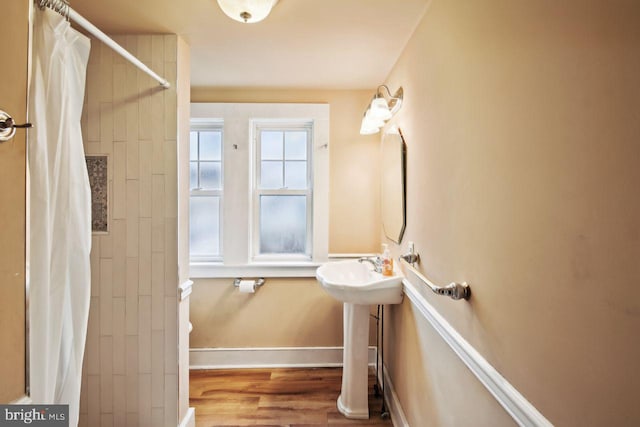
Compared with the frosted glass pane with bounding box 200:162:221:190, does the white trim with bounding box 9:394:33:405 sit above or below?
below

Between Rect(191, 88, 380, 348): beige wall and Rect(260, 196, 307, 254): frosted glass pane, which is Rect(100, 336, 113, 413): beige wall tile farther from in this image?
Rect(260, 196, 307, 254): frosted glass pane

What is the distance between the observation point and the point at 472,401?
0.93 m

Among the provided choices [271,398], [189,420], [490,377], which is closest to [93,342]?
[189,420]

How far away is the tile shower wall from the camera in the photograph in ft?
5.24

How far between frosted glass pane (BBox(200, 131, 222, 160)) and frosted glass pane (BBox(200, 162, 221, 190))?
0.06 meters

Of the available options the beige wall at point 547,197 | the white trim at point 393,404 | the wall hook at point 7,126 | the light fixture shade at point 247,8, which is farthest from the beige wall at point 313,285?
the wall hook at point 7,126

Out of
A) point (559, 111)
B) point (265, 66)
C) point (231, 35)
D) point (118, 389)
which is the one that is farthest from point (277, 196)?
point (559, 111)

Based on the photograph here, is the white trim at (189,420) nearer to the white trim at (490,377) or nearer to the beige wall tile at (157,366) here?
the beige wall tile at (157,366)

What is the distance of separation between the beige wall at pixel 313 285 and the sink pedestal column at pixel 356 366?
0.52 m

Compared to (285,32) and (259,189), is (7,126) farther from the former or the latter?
(259,189)

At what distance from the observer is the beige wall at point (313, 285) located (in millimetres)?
2336

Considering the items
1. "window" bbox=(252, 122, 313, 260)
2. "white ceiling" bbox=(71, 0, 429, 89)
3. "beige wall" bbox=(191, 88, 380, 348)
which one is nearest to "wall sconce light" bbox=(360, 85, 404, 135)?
"white ceiling" bbox=(71, 0, 429, 89)

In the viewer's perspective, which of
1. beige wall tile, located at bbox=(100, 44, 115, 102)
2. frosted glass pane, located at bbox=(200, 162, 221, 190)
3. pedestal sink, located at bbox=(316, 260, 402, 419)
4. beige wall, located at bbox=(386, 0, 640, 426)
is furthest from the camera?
frosted glass pane, located at bbox=(200, 162, 221, 190)

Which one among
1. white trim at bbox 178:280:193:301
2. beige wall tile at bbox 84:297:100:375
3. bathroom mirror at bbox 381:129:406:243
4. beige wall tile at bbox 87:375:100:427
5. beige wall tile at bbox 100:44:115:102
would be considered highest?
beige wall tile at bbox 100:44:115:102
